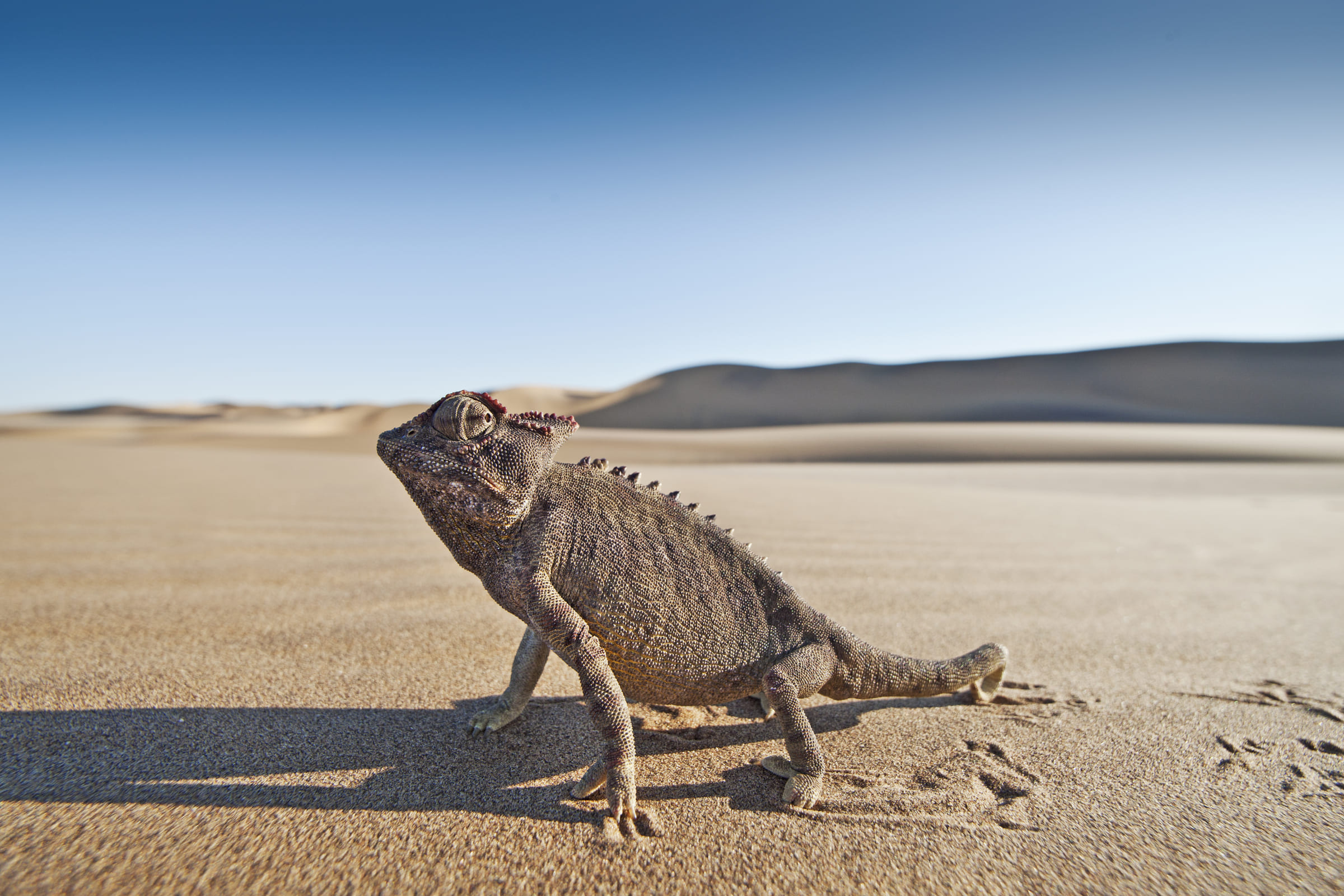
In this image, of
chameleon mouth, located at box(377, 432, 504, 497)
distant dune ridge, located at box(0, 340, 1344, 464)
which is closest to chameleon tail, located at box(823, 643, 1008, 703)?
chameleon mouth, located at box(377, 432, 504, 497)

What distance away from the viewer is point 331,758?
2328mm

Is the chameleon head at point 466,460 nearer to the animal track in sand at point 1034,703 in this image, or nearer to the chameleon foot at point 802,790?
the chameleon foot at point 802,790

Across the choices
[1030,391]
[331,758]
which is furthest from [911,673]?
[1030,391]

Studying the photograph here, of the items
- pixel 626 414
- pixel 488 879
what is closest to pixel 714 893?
pixel 488 879

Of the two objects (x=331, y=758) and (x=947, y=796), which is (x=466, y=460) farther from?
(x=947, y=796)

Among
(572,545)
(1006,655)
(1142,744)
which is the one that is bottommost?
(1142,744)

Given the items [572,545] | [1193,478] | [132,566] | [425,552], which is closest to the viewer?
[572,545]

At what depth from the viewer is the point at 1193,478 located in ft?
47.9

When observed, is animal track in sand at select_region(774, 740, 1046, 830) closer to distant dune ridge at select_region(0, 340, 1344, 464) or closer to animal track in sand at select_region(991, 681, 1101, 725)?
animal track in sand at select_region(991, 681, 1101, 725)

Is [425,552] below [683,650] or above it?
below

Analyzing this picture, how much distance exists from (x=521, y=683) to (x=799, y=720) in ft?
3.71

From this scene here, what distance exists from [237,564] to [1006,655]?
5276mm

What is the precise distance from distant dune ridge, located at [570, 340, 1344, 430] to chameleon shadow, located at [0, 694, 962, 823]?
4760 cm

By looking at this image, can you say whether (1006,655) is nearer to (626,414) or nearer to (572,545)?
(572,545)
